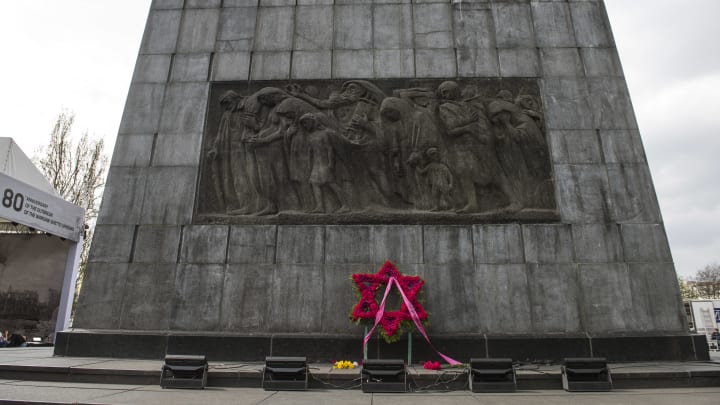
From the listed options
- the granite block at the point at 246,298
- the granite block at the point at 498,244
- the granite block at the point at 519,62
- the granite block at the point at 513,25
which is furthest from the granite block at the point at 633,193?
the granite block at the point at 246,298

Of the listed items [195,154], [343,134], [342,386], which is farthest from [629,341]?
[195,154]

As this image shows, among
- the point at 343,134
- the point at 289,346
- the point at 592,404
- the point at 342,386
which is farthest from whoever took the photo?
the point at 343,134

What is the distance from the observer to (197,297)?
9.56 meters

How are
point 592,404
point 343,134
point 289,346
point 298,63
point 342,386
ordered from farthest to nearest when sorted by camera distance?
1. point 298,63
2. point 343,134
3. point 289,346
4. point 342,386
5. point 592,404

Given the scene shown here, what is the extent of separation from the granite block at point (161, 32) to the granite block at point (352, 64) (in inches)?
184

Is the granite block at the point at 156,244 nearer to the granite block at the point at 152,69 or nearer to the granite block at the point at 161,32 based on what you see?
the granite block at the point at 152,69

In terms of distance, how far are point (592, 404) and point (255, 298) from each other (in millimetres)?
6714

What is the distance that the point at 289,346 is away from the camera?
8.96m

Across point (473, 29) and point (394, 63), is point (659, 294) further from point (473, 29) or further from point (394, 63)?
point (394, 63)

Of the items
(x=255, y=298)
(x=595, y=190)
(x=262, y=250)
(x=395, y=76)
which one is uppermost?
(x=395, y=76)

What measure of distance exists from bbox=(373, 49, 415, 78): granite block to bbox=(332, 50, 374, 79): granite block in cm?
19

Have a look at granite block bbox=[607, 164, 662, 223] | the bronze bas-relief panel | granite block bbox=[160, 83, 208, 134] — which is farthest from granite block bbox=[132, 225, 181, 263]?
granite block bbox=[607, 164, 662, 223]

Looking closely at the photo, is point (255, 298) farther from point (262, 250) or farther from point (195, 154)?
point (195, 154)

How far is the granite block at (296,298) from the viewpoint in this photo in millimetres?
9258
